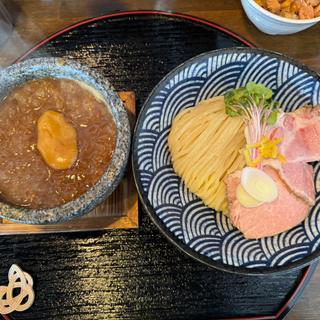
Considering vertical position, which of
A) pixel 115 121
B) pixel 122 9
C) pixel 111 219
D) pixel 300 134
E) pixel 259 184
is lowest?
pixel 111 219

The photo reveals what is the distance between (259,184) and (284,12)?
89cm

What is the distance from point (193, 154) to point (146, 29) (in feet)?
2.25

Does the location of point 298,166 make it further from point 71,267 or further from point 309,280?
point 71,267

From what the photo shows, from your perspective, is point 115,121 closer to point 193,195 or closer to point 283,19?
point 193,195

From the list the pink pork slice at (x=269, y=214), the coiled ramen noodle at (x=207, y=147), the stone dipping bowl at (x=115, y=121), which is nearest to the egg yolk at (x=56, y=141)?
the stone dipping bowl at (x=115, y=121)

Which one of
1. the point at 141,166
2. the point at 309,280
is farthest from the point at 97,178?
the point at 309,280

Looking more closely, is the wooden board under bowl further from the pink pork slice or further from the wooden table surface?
the wooden table surface

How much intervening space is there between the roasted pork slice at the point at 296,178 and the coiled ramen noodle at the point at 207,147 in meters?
0.15

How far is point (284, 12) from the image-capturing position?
A: 1776 millimetres

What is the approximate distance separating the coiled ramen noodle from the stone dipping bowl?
28 cm

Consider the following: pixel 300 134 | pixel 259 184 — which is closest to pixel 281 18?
pixel 300 134

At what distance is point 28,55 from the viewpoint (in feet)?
5.74

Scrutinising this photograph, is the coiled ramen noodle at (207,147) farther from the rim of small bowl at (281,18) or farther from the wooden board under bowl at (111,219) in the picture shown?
the rim of small bowl at (281,18)

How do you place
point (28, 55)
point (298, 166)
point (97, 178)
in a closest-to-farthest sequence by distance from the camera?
point (97, 178), point (298, 166), point (28, 55)
